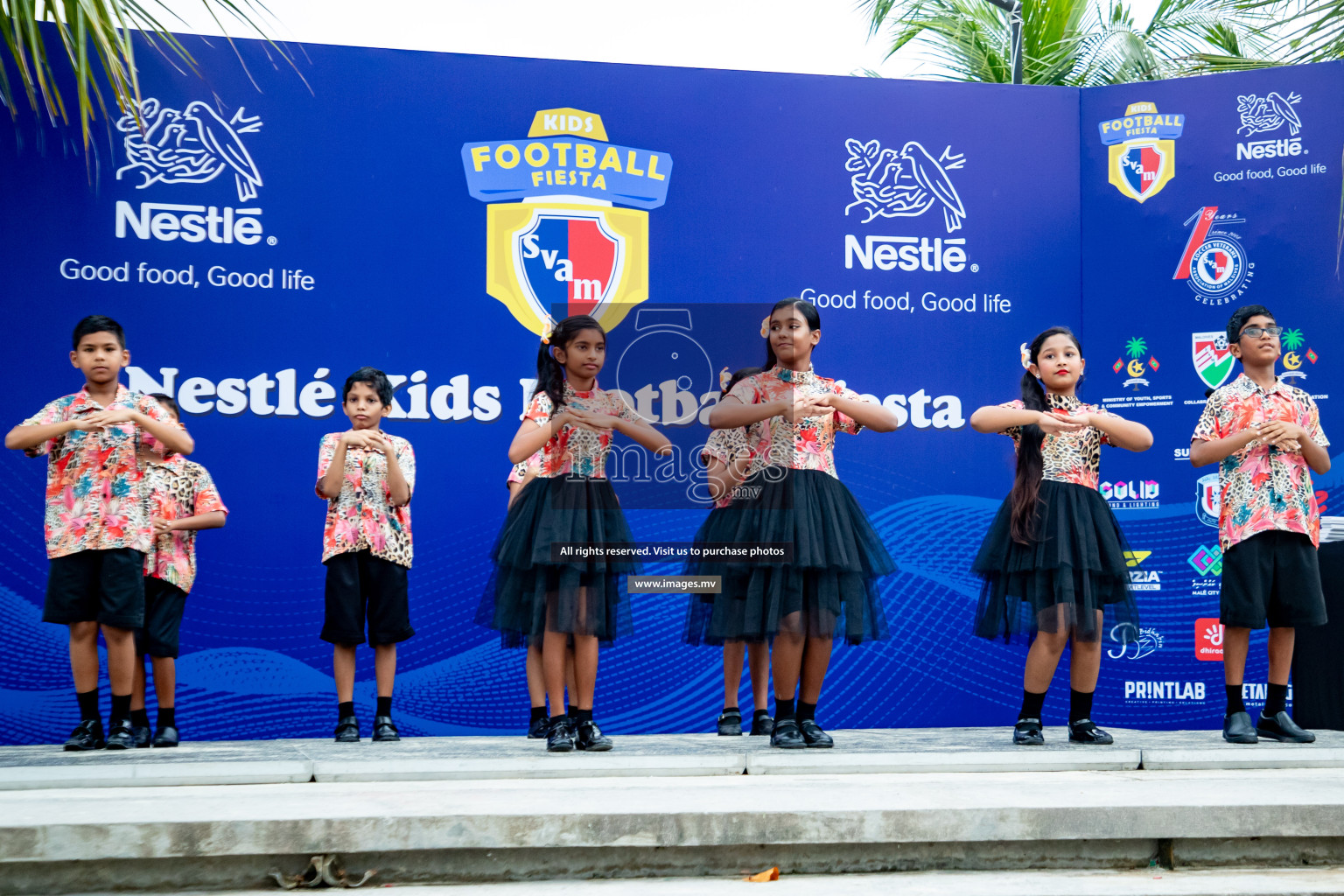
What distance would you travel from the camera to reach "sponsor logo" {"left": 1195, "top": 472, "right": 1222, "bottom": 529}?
5812 mm

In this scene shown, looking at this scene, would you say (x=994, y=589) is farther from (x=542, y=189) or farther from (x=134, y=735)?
(x=134, y=735)

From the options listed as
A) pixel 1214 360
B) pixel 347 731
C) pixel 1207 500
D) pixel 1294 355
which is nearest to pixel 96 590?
pixel 347 731

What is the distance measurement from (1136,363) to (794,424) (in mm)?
2635

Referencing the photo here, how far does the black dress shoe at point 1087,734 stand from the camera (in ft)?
13.8

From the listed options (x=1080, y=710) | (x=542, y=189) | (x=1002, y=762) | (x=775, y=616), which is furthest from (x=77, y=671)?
(x=1080, y=710)

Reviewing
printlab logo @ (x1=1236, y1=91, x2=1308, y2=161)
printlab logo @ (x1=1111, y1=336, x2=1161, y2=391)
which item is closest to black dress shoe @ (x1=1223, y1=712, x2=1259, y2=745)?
printlab logo @ (x1=1111, y1=336, x2=1161, y2=391)

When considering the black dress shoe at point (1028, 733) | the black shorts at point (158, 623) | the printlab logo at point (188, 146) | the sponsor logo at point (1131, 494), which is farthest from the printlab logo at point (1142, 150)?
the black shorts at point (158, 623)

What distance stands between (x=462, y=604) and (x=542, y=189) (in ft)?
6.57

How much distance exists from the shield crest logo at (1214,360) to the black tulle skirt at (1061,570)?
1876mm

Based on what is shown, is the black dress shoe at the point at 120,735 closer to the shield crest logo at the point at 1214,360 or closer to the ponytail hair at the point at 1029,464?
the ponytail hair at the point at 1029,464

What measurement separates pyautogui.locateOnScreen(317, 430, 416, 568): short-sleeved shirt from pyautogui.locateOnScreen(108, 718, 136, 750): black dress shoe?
0.90 metres

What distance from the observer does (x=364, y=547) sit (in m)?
4.56

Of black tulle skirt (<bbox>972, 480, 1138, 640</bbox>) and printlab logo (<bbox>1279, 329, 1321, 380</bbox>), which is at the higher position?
printlab logo (<bbox>1279, 329, 1321, 380</bbox>)

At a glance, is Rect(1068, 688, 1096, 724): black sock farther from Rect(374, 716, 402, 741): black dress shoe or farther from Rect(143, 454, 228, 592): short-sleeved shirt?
Rect(143, 454, 228, 592): short-sleeved shirt
